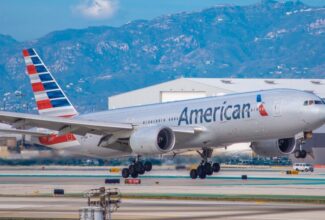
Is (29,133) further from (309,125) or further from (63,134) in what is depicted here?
(309,125)

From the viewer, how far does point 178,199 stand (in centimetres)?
5156

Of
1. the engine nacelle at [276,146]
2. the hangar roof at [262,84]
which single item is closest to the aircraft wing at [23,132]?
the engine nacelle at [276,146]

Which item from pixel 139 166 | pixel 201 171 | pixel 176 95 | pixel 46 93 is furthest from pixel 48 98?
pixel 176 95

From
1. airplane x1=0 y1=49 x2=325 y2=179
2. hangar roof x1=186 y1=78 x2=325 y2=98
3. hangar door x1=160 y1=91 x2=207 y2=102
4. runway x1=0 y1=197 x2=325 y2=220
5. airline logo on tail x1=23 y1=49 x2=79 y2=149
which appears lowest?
runway x1=0 y1=197 x2=325 y2=220

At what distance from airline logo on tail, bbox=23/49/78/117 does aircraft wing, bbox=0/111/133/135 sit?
20.6 ft

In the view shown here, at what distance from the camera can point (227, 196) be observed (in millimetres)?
53625

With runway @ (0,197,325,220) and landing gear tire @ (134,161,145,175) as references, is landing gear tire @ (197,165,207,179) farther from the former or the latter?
runway @ (0,197,325,220)

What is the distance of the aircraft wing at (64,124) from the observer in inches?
2623

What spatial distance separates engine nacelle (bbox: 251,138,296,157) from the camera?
68.9m

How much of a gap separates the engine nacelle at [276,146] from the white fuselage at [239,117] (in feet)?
9.61

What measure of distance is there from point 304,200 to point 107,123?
856 inches

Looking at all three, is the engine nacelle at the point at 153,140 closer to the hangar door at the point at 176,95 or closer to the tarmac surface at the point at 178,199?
the tarmac surface at the point at 178,199

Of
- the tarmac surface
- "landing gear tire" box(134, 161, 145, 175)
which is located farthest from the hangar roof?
"landing gear tire" box(134, 161, 145, 175)

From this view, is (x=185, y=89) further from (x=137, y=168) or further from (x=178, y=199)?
(x=178, y=199)
